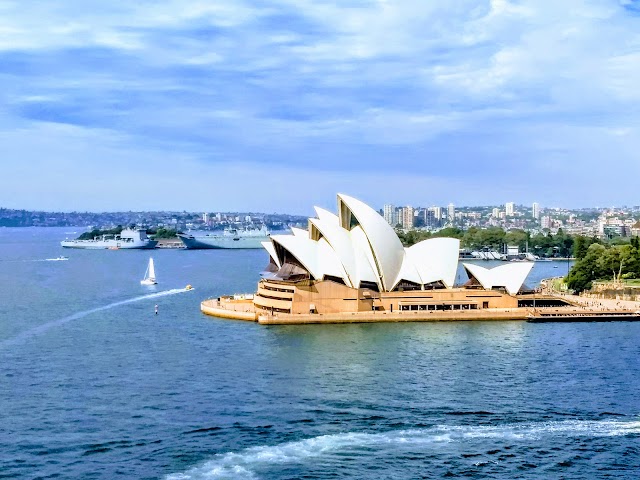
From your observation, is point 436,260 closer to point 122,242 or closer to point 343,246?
point 343,246

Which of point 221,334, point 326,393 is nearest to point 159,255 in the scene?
point 221,334

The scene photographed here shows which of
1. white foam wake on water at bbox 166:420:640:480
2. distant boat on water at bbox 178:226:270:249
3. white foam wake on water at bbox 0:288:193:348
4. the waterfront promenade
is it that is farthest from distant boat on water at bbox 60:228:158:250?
white foam wake on water at bbox 166:420:640:480

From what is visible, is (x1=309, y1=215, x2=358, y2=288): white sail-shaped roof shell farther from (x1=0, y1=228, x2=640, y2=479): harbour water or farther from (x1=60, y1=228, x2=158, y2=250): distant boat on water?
(x1=60, y1=228, x2=158, y2=250): distant boat on water

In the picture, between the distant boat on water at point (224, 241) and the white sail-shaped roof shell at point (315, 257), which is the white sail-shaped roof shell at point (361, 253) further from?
the distant boat on water at point (224, 241)

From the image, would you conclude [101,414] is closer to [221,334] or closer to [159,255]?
[221,334]

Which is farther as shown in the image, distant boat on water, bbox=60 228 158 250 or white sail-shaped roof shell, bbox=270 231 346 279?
distant boat on water, bbox=60 228 158 250

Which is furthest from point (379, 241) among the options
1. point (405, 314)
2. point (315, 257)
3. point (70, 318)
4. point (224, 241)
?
point (224, 241)

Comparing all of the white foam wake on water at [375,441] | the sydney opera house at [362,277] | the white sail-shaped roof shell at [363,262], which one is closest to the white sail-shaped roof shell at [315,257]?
the sydney opera house at [362,277]
